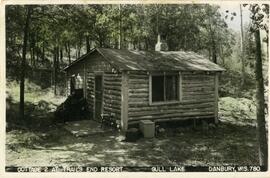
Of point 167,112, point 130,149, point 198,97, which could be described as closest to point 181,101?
point 167,112

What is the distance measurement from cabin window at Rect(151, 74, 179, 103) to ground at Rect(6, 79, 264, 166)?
1141 mm

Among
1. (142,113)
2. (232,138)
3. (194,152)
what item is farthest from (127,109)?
(232,138)

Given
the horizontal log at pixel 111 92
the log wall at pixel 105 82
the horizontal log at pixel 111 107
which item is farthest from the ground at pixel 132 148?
the horizontal log at pixel 111 92

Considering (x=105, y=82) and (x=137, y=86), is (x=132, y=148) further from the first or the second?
(x=105, y=82)

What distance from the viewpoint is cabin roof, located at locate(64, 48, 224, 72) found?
11.1m

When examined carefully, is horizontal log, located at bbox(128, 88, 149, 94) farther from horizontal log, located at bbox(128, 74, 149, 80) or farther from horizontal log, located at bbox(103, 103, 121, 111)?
horizontal log, located at bbox(103, 103, 121, 111)

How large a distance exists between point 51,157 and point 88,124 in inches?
148

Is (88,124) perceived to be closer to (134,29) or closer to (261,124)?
(261,124)

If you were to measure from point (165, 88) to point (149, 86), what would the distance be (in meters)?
0.67

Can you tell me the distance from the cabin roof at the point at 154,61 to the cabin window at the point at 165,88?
1.56 ft

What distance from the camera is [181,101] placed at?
12078 mm

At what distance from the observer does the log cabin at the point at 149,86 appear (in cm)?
1114

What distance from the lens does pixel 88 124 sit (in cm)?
1241

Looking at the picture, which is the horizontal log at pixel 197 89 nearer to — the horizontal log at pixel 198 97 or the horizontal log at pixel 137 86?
the horizontal log at pixel 198 97
